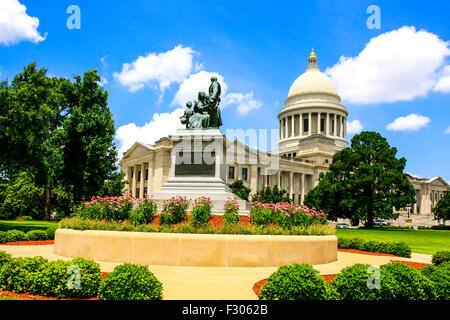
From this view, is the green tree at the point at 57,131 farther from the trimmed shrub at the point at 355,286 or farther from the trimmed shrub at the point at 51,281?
the trimmed shrub at the point at 355,286

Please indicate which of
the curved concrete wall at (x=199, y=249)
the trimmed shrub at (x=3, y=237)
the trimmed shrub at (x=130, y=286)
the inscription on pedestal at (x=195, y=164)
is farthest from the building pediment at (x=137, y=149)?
the trimmed shrub at (x=130, y=286)

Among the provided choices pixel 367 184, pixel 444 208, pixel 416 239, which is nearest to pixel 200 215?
pixel 416 239

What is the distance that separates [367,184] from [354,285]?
50724 mm

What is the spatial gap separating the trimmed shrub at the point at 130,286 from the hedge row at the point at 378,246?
533 inches

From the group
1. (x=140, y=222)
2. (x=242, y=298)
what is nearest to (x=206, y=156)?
(x=140, y=222)

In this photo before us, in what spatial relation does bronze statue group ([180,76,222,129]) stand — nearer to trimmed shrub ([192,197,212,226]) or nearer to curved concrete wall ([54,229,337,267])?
trimmed shrub ([192,197,212,226])

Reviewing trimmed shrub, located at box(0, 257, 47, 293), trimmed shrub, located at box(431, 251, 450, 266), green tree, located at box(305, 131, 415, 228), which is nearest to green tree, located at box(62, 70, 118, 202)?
trimmed shrub, located at box(0, 257, 47, 293)

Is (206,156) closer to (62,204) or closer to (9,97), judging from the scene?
(9,97)

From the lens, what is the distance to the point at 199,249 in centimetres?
1108

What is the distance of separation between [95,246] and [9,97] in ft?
62.2

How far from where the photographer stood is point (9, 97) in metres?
25.6

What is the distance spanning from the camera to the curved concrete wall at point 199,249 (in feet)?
36.3

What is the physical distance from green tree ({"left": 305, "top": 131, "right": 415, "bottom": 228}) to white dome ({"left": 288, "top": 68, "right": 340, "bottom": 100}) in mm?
58719

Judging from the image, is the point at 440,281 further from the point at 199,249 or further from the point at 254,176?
the point at 254,176
